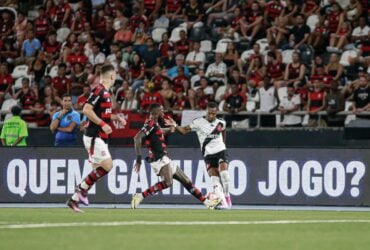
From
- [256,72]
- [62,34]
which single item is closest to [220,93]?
[256,72]

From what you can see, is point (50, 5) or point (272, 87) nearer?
Result: point (272, 87)

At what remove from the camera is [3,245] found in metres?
11.2

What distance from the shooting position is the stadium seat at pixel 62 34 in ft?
101

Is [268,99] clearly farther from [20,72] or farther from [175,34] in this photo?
[20,72]

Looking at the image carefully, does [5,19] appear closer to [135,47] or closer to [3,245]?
[135,47]

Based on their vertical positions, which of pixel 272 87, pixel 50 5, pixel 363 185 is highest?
pixel 50 5

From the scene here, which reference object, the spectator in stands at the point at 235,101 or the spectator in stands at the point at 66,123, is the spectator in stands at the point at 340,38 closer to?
the spectator in stands at the point at 235,101

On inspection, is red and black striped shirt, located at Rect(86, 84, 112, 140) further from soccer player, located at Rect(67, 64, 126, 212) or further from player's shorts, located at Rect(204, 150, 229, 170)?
player's shorts, located at Rect(204, 150, 229, 170)

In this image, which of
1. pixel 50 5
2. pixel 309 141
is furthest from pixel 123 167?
pixel 50 5

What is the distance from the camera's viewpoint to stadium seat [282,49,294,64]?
27009mm

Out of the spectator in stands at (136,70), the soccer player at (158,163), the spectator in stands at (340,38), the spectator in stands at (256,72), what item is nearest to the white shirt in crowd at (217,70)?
the spectator in stands at (256,72)

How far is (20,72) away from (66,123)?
765cm

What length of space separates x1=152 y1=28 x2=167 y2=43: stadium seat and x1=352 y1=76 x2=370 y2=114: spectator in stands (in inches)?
265

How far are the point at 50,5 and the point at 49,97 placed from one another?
4.87 metres
